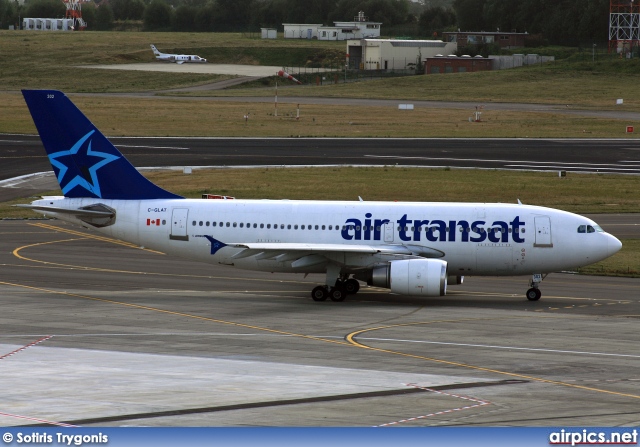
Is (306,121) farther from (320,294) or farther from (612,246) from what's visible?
(612,246)

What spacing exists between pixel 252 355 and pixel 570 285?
73.9 feet

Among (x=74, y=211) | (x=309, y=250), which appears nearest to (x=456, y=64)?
(x=74, y=211)

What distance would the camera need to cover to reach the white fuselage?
1730 inches

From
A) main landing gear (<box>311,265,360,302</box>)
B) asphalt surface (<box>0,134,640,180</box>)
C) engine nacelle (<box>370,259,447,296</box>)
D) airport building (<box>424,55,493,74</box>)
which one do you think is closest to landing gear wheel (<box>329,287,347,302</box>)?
main landing gear (<box>311,265,360,302</box>)

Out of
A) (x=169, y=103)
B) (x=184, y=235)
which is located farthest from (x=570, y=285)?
(x=169, y=103)

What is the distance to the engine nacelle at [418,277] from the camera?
41.9 meters

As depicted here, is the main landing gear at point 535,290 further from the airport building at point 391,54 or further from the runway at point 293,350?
→ the airport building at point 391,54

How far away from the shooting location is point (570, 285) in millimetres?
48844

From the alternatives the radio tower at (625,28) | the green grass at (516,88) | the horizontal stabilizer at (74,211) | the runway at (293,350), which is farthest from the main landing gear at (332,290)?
the radio tower at (625,28)

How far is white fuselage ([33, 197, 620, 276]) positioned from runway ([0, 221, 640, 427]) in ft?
6.10

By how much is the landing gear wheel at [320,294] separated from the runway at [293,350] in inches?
27.6

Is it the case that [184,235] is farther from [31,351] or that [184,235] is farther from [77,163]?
[31,351]

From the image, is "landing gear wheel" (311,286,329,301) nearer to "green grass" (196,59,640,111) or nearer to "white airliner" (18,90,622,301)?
"white airliner" (18,90,622,301)

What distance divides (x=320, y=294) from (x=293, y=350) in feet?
37.8
